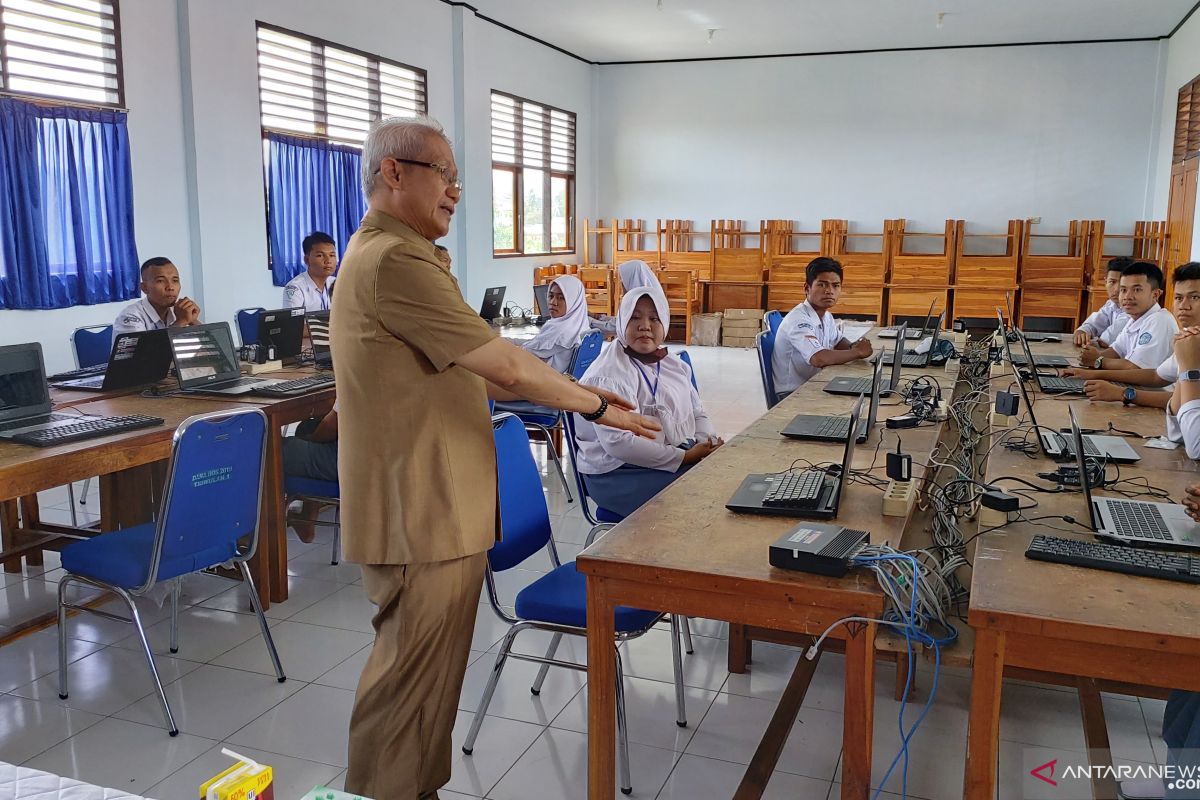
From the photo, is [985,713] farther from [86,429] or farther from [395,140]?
[86,429]

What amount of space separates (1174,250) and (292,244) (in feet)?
25.8

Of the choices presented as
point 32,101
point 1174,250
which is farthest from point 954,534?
point 1174,250

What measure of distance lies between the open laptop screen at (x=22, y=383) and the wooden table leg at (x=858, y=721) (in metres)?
2.59

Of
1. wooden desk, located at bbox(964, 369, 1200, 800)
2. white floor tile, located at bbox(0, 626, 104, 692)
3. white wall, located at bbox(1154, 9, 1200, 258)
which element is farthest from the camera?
white wall, located at bbox(1154, 9, 1200, 258)

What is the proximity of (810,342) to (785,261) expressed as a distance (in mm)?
6910

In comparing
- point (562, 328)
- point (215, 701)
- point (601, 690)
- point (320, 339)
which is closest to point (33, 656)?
point (215, 701)

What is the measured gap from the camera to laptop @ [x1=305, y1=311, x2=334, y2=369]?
4.21 metres

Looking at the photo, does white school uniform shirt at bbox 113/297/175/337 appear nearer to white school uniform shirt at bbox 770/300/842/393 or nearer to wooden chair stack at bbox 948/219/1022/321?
white school uniform shirt at bbox 770/300/842/393


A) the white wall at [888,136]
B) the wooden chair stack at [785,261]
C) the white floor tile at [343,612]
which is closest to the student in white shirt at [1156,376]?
the white floor tile at [343,612]

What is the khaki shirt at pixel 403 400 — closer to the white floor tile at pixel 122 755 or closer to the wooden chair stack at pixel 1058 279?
the white floor tile at pixel 122 755

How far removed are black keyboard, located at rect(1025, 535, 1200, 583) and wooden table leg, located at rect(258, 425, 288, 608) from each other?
8.46ft

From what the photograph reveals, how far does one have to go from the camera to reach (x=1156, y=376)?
400cm

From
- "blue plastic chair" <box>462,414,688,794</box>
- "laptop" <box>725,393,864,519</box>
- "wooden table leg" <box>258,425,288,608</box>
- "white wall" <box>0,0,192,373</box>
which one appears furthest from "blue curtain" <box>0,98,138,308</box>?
"laptop" <box>725,393,864,519</box>

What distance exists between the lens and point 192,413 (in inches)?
127
